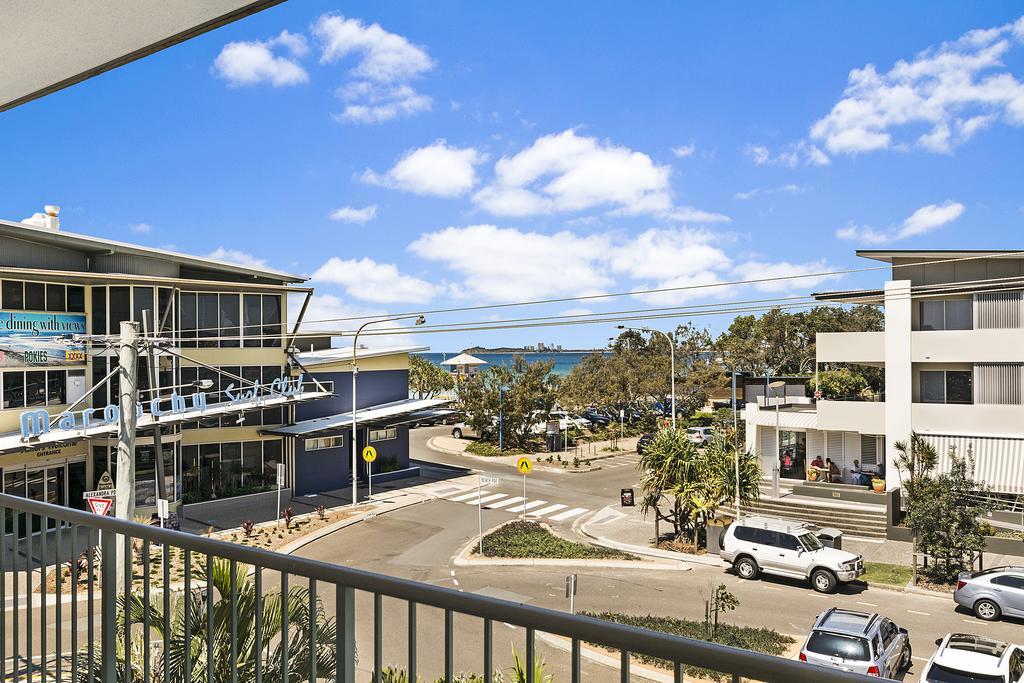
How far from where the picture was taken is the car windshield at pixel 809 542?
12.4 meters

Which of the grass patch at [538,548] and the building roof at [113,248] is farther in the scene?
the building roof at [113,248]

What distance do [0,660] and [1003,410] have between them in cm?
1839

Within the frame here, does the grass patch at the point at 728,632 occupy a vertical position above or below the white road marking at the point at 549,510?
above

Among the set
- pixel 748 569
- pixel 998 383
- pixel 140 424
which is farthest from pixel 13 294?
pixel 998 383

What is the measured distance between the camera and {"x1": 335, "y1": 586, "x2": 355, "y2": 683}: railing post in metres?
1.31

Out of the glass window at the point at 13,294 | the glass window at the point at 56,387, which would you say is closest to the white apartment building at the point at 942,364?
the glass window at the point at 56,387

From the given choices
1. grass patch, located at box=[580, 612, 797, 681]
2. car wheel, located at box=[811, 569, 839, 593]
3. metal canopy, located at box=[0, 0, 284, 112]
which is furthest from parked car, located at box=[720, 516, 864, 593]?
metal canopy, located at box=[0, 0, 284, 112]

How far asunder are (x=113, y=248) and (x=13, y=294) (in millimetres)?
2482

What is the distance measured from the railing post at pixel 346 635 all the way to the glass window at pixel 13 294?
16.4 m

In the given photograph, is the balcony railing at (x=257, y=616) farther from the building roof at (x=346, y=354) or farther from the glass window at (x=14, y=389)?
the building roof at (x=346, y=354)

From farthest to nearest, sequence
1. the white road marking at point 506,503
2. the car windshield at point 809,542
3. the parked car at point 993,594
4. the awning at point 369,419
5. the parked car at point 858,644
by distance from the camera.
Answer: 1. the white road marking at point 506,503
2. the awning at point 369,419
3. the car windshield at point 809,542
4. the parked car at point 993,594
5. the parked car at point 858,644

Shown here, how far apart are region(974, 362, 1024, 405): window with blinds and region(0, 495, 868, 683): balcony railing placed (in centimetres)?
1702

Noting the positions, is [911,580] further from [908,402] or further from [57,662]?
[57,662]

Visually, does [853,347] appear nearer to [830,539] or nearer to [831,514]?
[831,514]
